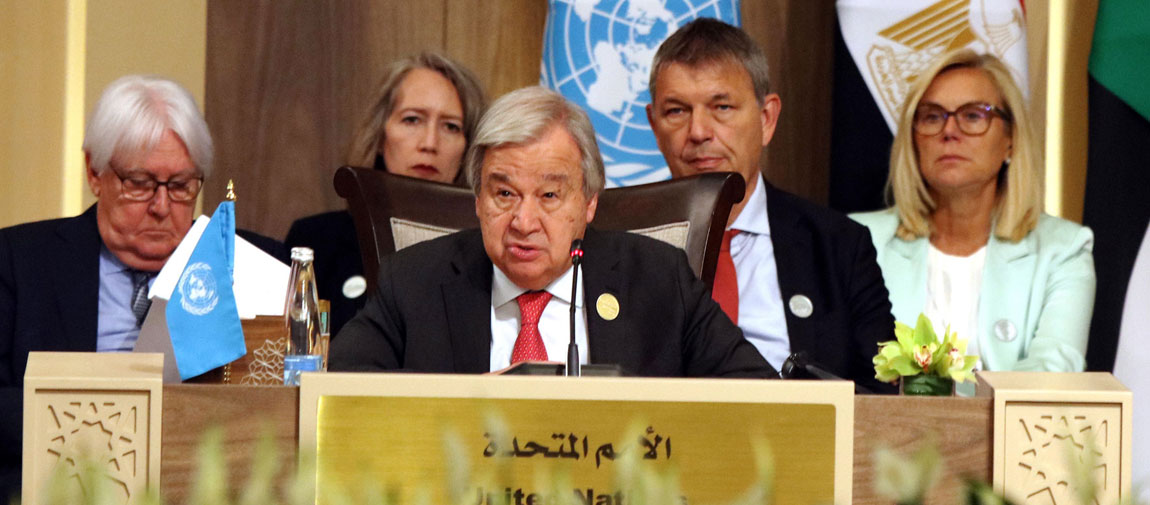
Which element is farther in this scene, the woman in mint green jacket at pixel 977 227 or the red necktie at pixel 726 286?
the woman in mint green jacket at pixel 977 227

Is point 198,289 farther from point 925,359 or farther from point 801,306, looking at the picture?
point 801,306

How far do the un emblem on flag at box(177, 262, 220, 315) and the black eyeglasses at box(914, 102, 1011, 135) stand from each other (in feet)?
6.60

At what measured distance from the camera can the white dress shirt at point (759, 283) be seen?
2891 millimetres

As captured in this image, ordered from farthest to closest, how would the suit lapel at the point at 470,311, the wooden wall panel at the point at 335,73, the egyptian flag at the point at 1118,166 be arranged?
the wooden wall panel at the point at 335,73
the egyptian flag at the point at 1118,166
the suit lapel at the point at 470,311

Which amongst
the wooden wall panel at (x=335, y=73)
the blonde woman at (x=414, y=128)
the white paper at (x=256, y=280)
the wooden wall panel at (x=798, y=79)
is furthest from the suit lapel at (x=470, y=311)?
the wooden wall panel at (x=798, y=79)

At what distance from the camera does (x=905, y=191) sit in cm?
341

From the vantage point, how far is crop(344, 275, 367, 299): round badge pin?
302 centimetres

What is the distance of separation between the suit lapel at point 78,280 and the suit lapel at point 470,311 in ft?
2.61

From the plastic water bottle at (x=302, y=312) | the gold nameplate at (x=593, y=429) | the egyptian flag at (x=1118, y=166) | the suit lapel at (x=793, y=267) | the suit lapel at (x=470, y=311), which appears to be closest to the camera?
the gold nameplate at (x=593, y=429)

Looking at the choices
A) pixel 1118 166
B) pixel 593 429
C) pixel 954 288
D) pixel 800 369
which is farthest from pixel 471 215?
pixel 1118 166

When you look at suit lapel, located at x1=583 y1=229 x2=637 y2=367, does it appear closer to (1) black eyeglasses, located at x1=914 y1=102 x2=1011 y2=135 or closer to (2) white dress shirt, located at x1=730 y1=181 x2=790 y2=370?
(2) white dress shirt, located at x1=730 y1=181 x2=790 y2=370

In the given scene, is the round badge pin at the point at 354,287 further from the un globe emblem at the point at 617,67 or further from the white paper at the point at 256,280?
the un globe emblem at the point at 617,67

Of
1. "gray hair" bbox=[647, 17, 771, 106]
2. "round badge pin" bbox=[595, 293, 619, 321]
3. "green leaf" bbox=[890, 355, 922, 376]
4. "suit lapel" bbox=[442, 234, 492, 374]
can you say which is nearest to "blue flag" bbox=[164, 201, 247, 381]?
"suit lapel" bbox=[442, 234, 492, 374]

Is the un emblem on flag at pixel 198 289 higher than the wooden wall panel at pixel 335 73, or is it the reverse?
the wooden wall panel at pixel 335 73
